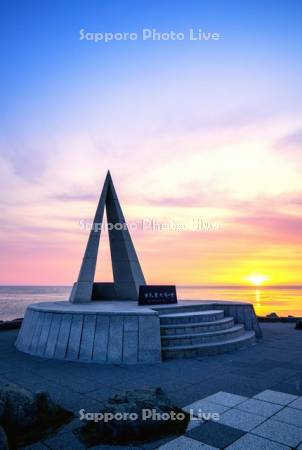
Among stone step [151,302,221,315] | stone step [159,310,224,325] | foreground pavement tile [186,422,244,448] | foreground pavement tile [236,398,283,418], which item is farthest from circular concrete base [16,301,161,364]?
foreground pavement tile [186,422,244,448]

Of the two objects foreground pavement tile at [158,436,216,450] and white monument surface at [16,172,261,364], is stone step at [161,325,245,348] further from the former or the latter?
foreground pavement tile at [158,436,216,450]

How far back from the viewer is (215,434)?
571 cm

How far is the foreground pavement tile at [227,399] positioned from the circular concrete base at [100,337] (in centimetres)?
347

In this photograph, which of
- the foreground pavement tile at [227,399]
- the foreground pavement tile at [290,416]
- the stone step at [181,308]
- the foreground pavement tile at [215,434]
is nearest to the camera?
the foreground pavement tile at [215,434]

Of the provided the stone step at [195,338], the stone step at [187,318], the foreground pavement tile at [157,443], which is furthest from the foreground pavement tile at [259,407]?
the stone step at [187,318]

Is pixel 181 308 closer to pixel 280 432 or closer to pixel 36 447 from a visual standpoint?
pixel 280 432

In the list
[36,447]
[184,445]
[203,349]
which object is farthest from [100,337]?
[184,445]

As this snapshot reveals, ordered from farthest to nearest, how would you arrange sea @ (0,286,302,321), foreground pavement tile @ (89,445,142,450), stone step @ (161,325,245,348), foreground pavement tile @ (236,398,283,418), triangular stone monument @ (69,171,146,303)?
1. sea @ (0,286,302,321)
2. triangular stone monument @ (69,171,146,303)
3. stone step @ (161,325,245,348)
4. foreground pavement tile @ (236,398,283,418)
5. foreground pavement tile @ (89,445,142,450)

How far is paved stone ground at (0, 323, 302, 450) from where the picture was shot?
5594 millimetres

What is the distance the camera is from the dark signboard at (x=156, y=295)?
15.0 meters

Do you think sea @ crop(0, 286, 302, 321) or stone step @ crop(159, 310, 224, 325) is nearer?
stone step @ crop(159, 310, 224, 325)

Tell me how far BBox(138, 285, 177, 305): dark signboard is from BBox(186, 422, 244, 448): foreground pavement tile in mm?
8957

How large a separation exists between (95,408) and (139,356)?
3.92 meters

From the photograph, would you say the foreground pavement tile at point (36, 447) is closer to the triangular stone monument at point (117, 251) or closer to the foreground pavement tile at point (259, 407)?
the foreground pavement tile at point (259, 407)
